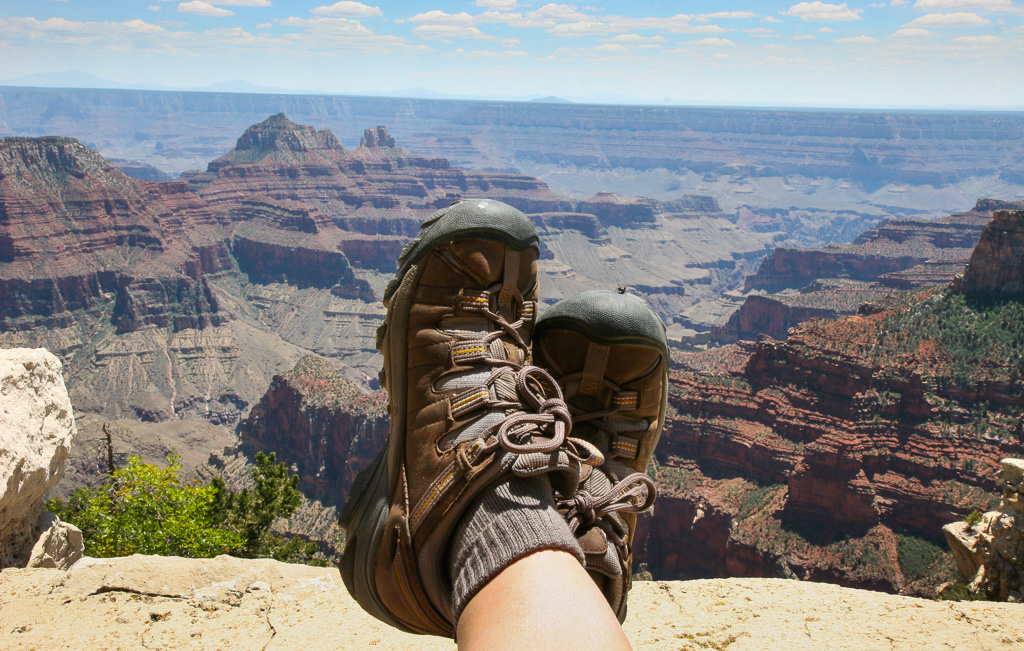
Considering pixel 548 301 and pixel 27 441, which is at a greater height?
pixel 27 441

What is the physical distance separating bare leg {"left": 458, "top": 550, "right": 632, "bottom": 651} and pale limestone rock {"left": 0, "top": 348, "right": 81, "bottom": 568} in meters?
4.13

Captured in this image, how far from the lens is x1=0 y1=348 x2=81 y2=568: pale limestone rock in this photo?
17.0ft

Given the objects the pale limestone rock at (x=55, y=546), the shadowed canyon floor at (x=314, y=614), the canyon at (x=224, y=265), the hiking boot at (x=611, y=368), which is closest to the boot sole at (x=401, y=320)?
the hiking boot at (x=611, y=368)

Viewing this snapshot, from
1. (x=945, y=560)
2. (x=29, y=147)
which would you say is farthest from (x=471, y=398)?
(x=29, y=147)

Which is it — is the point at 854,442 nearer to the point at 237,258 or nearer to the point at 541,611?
the point at 541,611

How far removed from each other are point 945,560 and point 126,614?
95.1ft

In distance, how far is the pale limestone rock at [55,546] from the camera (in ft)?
18.5

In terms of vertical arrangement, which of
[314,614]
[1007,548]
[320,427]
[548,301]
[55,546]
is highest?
[55,546]

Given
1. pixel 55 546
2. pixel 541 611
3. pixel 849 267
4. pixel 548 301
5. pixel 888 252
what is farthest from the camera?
pixel 548 301

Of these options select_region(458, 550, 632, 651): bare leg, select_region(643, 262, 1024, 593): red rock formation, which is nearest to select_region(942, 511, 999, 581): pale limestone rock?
select_region(458, 550, 632, 651): bare leg

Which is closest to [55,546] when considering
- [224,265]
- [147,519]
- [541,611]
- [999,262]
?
[541,611]

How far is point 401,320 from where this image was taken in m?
4.63

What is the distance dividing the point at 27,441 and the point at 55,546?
114 centimetres

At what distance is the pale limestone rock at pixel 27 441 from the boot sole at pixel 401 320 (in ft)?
8.33
